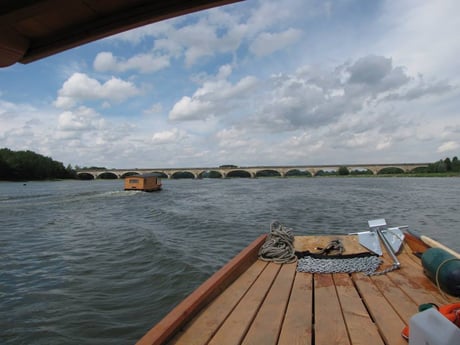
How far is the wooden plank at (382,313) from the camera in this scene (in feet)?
8.89

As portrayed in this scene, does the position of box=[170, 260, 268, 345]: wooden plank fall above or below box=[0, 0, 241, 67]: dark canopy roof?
below

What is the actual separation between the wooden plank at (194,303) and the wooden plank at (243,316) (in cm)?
34

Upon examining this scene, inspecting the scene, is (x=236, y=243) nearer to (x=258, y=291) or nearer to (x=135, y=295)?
(x=135, y=295)

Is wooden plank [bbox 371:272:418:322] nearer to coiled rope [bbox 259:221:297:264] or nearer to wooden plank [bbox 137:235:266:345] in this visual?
coiled rope [bbox 259:221:297:264]

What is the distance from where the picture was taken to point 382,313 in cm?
319

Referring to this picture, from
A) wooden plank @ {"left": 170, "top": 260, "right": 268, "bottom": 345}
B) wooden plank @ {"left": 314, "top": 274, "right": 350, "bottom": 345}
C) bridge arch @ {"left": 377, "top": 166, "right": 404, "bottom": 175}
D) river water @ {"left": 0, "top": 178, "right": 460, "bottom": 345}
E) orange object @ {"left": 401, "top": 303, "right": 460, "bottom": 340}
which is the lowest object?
river water @ {"left": 0, "top": 178, "right": 460, "bottom": 345}

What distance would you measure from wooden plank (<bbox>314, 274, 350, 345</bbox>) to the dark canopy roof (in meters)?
2.75

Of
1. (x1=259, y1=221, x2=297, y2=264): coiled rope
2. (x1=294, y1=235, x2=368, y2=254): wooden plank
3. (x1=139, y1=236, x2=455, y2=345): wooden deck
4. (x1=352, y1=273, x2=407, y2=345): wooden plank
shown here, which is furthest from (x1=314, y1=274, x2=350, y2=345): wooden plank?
(x1=294, y1=235, x2=368, y2=254): wooden plank

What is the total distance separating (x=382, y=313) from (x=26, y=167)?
98.1m

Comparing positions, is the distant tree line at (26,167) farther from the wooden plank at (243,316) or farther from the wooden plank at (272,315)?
the wooden plank at (272,315)

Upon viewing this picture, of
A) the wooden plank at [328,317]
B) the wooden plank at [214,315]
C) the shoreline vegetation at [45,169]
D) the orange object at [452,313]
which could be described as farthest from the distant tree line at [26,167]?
the orange object at [452,313]

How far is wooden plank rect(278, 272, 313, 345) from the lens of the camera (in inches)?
108

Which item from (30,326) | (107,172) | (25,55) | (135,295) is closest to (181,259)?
(135,295)

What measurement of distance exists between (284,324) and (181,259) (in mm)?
6021
